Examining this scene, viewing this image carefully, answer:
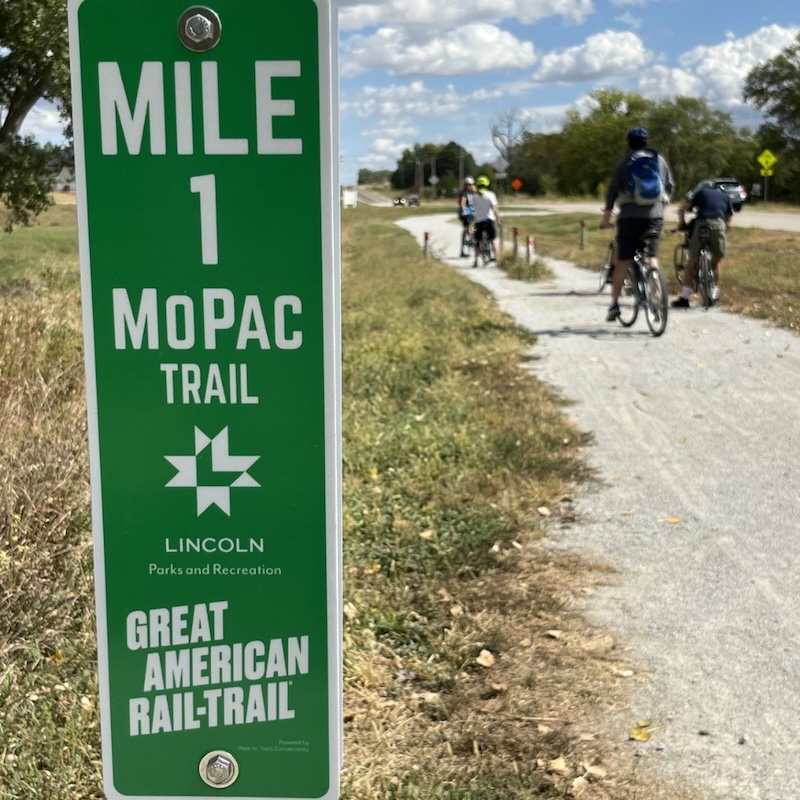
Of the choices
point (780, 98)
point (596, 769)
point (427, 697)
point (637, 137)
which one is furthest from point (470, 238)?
point (780, 98)

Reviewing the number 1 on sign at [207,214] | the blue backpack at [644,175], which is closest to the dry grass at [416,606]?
the number 1 on sign at [207,214]

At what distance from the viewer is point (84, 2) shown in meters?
1.98

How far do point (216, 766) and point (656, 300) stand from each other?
922 cm

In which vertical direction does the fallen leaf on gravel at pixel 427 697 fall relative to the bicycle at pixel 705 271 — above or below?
below

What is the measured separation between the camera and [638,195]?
33.9 ft

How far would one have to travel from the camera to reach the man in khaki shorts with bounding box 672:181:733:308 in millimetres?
12461

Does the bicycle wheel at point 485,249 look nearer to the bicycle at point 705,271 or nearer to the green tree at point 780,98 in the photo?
the bicycle at point 705,271

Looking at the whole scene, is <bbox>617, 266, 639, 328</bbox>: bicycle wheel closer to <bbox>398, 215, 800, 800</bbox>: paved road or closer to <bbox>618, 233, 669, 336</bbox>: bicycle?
<bbox>618, 233, 669, 336</bbox>: bicycle

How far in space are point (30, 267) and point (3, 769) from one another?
31.5 feet

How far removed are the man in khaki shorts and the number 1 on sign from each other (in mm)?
11256

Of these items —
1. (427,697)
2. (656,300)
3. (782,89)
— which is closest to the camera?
(427,697)

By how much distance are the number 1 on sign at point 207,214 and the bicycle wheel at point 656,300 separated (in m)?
8.95

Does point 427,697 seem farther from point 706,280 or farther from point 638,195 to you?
point 706,280

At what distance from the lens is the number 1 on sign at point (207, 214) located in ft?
6.63
